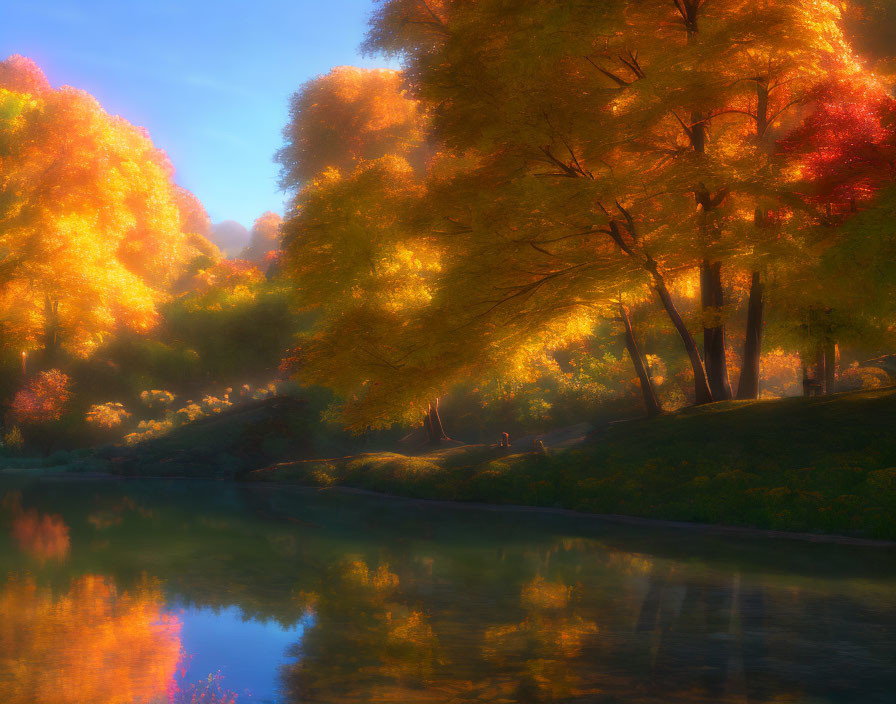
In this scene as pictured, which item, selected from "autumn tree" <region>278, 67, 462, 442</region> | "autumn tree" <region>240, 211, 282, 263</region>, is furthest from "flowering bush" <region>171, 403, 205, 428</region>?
"autumn tree" <region>240, 211, 282, 263</region>

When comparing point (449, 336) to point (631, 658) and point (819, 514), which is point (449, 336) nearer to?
point (819, 514)

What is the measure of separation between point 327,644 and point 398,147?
27.2 metres

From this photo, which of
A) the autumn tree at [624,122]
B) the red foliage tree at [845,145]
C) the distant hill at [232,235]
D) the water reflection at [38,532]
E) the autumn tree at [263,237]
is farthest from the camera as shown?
the distant hill at [232,235]

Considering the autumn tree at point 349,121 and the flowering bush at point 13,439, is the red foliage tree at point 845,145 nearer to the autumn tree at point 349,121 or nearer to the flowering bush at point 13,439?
the autumn tree at point 349,121

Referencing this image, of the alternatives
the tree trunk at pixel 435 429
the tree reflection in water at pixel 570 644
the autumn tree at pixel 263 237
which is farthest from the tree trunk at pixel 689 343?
the autumn tree at pixel 263 237

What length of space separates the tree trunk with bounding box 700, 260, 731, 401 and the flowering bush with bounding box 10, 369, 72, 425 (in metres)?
20.4

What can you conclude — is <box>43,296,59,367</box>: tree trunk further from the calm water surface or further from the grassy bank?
the calm water surface

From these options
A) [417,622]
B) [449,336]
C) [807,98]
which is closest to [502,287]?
[449,336]

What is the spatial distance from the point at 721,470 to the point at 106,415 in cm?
1985

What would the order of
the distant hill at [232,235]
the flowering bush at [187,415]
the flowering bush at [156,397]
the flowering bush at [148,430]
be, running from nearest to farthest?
1. the flowering bush at [148,430]
2. the flowering bush at [187,415]
3. the flowering bush at [156,397]
4. the distant hill at [232,235]

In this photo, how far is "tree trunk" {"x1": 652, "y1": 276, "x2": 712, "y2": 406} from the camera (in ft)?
49.2

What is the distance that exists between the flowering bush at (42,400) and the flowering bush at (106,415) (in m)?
0.99

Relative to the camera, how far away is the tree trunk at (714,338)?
15.9 metres

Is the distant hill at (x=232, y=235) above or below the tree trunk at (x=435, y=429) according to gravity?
above
